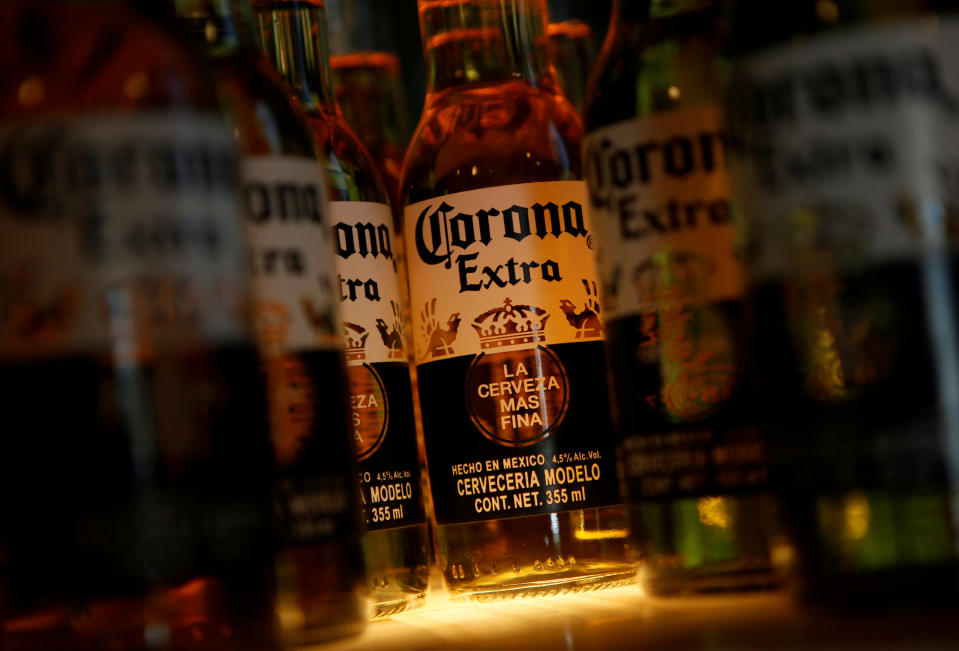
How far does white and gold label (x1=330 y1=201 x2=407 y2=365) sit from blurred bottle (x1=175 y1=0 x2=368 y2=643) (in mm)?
148

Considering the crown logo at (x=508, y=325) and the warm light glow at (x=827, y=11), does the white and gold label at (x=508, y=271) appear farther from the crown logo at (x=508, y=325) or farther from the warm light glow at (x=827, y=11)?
the warm light glow at (x=827, y=11)

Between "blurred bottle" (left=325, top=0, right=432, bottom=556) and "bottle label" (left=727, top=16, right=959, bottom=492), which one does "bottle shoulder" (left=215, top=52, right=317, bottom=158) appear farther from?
"blurred bottle" (left=325, top=0, right=432, bottom=556)

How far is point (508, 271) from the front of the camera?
831mm

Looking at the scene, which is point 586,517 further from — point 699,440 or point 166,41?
point 166,41

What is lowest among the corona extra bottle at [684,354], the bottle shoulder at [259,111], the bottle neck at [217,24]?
the corona extra bottle at [684,354]

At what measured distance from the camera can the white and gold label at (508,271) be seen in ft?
2.73

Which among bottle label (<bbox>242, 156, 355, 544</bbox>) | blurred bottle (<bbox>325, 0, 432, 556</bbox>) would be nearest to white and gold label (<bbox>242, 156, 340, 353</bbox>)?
bottle label (<bbox>242, 156, 355, 544</bbox>)

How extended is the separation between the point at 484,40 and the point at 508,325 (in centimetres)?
25

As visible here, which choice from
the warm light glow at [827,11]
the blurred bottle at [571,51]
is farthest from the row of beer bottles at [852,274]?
the blurred bottle at [571,51]

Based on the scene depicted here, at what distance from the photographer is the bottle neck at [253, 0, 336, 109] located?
0.93m

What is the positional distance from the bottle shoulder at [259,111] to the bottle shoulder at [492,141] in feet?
0.52

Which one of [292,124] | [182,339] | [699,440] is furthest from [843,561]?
[292,124]

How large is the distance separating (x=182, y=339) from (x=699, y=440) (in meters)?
0.28

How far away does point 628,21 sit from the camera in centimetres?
75
